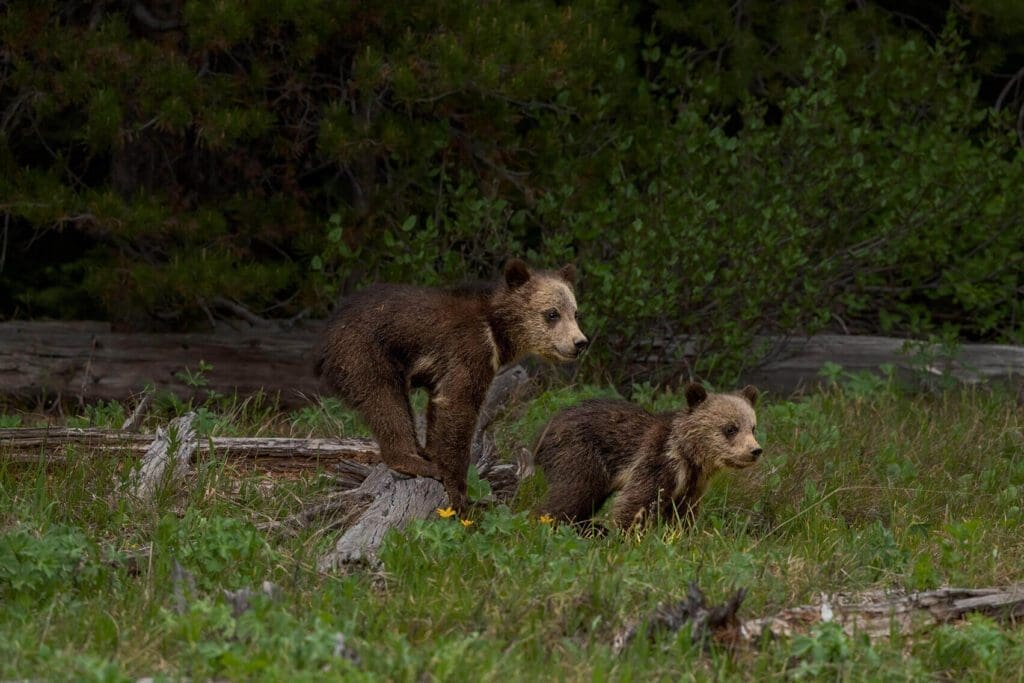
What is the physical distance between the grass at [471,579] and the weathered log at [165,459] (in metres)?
0.12

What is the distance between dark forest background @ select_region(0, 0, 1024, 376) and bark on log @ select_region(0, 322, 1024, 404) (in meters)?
0.24

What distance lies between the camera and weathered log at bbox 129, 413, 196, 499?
679cm

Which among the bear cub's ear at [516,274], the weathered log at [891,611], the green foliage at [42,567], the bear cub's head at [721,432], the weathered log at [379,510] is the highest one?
the weathered log at [891,611]

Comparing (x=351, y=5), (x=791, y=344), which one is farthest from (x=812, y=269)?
(x=351, y=5)

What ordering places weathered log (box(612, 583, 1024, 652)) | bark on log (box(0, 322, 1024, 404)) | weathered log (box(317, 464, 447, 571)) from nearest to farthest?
weathered log (box(612, 583, 1024, 652)) < weathered log (box(317, 464, 447, 571)) < bark on log (box(0, 322, 1024, 404))

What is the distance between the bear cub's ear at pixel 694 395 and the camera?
7.17m

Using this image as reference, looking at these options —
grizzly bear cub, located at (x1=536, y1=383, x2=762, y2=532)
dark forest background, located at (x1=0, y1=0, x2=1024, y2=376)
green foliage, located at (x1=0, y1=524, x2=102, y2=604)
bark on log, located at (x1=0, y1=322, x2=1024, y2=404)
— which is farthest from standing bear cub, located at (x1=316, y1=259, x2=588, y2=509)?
bark on log, located at (x1=0, y1=322, x2=1024, y2=404)

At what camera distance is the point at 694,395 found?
23.7 feet

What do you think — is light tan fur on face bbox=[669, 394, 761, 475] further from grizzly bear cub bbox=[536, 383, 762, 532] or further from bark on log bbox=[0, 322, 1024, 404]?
bark on log bbox=[0, 322, 1024, 404]

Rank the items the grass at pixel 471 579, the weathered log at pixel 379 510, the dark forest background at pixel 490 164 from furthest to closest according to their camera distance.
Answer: the dark forest background at pixel 490 164 → the weathered log at pixel 379 510 → the grass at pixel 471 579

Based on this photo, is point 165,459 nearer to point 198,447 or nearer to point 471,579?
point 198,447

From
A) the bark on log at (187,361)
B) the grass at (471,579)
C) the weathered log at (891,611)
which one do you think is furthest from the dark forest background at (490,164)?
the weathered log at (891,611)

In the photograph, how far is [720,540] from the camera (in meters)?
6.37

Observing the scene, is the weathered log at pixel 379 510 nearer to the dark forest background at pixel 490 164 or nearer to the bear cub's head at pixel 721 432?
the bear cub's head at pixel 721 432
